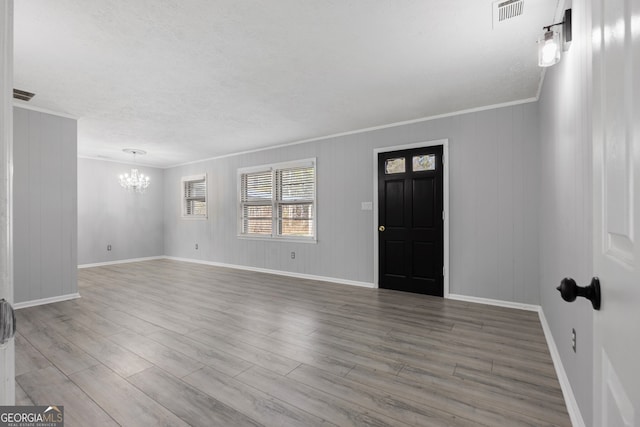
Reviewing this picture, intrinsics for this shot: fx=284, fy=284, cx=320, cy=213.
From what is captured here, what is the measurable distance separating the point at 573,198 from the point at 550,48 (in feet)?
3.10

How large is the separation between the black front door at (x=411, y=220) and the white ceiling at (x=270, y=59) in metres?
0.70

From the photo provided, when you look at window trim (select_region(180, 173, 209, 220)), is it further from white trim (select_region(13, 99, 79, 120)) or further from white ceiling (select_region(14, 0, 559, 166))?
white trim (select_region(13, 99, 79, 120))

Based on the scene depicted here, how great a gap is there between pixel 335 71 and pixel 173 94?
2.00 m

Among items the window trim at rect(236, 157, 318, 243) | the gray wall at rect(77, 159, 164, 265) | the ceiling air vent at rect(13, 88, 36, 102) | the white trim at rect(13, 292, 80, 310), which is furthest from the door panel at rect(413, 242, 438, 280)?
the gray wall at rect(77, 159, 164, 265)

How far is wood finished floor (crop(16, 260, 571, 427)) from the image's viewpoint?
1.74 m

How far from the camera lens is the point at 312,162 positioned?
5.44 m

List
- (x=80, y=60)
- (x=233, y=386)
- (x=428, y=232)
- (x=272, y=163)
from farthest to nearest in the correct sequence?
1. (x=272, y=163)
2. (x=428, y=232)
3. (x=80, y=60)
4. (x=233, y=386)

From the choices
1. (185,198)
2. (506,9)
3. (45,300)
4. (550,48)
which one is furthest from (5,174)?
(185,198)

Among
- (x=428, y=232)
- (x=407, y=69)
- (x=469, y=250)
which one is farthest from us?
(x=428, y=232)

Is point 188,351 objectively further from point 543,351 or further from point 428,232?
point 428,232

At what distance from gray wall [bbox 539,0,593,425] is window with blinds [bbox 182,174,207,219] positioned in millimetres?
6915

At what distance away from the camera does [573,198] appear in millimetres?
1709

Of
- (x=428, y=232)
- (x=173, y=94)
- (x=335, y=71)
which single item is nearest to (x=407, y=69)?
(x=335, y=71)

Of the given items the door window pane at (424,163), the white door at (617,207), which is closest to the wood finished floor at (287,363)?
the white door at (617,207)
